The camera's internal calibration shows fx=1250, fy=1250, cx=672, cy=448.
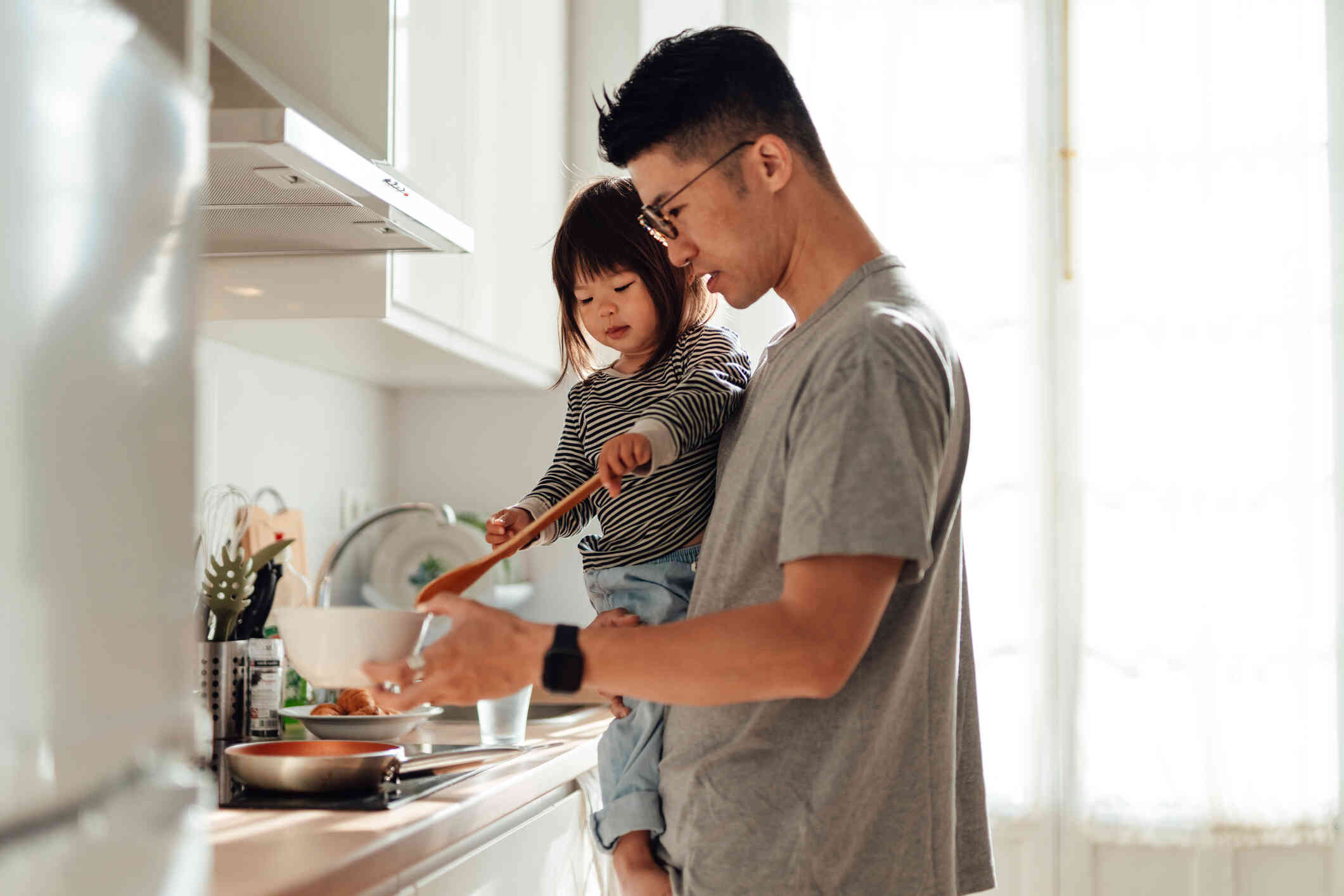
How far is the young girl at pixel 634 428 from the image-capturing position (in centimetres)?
121

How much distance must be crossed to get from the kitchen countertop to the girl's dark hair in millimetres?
537

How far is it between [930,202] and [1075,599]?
0.93 meters

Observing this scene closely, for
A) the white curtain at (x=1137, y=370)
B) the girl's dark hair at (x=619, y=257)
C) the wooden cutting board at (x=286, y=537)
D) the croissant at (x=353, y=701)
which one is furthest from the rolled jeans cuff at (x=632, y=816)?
the white curtain at (x=1137, y=370)

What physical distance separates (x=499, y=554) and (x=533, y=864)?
67cm

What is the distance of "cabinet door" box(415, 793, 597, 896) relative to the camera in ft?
4.46

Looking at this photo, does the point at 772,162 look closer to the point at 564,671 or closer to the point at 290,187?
the point at 564,671

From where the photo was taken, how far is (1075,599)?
2674 millimetres

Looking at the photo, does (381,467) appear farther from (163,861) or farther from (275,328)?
(163,861)

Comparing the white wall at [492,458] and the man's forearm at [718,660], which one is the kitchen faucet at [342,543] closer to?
the white wall at [492,458]

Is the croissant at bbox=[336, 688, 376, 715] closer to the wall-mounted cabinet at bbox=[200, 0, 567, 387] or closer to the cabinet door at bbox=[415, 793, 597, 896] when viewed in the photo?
the cabinet door at bbox=[415, 793, 597, 896]

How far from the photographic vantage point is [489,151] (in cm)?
221

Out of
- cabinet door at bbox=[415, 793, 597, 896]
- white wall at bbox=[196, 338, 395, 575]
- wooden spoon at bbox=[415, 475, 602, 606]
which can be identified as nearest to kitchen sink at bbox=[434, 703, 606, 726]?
cabinet door at bbox=[415, 793, 597, 896]

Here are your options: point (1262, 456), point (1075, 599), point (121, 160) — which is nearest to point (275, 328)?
point (121, 160)

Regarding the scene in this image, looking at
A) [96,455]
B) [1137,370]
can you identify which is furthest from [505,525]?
[1137,370]
